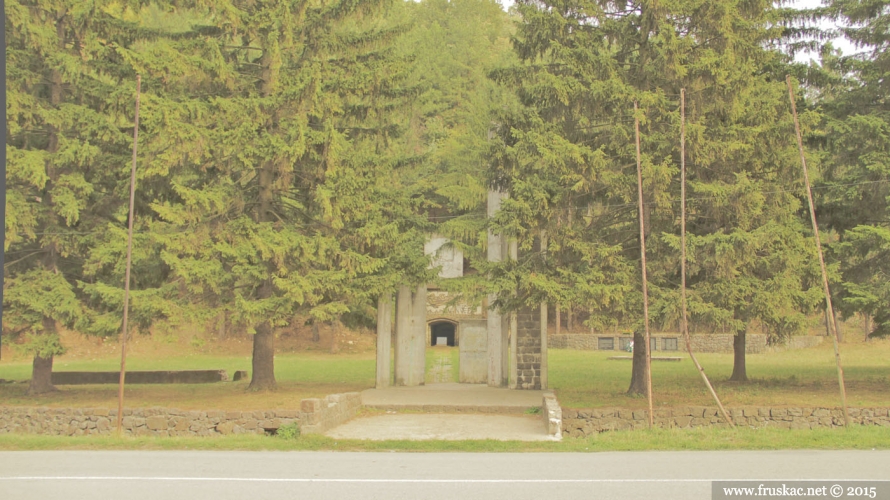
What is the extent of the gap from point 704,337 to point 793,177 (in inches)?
1058

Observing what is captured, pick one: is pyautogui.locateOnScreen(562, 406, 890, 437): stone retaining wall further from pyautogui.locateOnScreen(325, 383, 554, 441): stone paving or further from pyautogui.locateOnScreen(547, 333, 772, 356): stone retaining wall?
pyautogui.locateOnScreen(547, 333, 772, 356): stone retaining wall

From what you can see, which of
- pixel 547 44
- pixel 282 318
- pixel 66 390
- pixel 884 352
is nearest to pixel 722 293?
pixel 547 44


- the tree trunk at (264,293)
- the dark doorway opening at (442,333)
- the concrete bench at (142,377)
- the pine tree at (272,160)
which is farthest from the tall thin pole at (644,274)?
the dark doorway opening at (442,333)

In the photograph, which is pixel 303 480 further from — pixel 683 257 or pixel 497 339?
pixel 497 339

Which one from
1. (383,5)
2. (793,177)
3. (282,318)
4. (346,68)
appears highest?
(383,5)

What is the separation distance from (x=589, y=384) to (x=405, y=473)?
15.1m

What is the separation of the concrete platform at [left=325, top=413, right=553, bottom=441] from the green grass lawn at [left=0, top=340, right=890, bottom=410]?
239 centimetres

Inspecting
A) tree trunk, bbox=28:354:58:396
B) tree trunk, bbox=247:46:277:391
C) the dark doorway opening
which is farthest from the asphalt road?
the dark doorway opening

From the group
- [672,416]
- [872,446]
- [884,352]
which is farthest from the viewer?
[884,352]

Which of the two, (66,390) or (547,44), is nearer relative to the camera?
(547,44)

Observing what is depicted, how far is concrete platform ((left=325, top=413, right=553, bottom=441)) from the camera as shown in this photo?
13625 mm

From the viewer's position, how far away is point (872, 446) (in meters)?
12.3

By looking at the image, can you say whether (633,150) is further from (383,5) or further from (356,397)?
(356,397)

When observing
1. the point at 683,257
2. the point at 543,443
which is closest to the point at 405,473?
the point at 543,443
